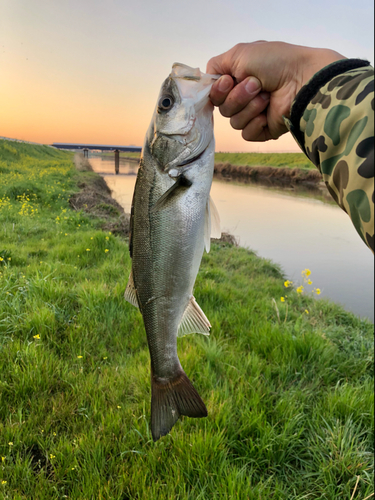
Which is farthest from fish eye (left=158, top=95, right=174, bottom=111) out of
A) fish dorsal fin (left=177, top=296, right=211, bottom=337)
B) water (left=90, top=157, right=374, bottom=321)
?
water (left=90, top=157, right=374, bottom=321)

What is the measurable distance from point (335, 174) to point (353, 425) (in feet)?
7.19

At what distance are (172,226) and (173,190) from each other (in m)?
0.18

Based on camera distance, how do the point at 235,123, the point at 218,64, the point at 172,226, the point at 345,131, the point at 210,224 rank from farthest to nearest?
1. the point at 235,123
2. the point at 218,64
3. the point at 210,224
4. the point at 172,226
5. the point at 345,131

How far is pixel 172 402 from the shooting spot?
160 cm

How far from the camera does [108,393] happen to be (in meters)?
2.57

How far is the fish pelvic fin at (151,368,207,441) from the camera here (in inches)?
61.7

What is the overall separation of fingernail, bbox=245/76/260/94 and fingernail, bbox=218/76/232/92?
0.17 m

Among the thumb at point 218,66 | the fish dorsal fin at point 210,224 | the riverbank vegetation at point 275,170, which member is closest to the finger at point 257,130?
the thumb at point 218,66

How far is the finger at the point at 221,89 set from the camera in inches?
68.5

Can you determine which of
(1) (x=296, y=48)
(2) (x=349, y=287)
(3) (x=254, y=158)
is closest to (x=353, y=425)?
(1) (x=296, y=48)

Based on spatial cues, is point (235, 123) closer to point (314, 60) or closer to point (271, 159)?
point (314, 60)

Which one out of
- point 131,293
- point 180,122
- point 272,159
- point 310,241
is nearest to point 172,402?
point 131,293

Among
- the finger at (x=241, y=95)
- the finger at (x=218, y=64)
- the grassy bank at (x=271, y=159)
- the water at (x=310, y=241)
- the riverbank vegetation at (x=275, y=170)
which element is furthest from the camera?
the grassy bank at (x=271, y=159)

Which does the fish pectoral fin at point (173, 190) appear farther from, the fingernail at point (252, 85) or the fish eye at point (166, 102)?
the fingernail at point (252, 85)
